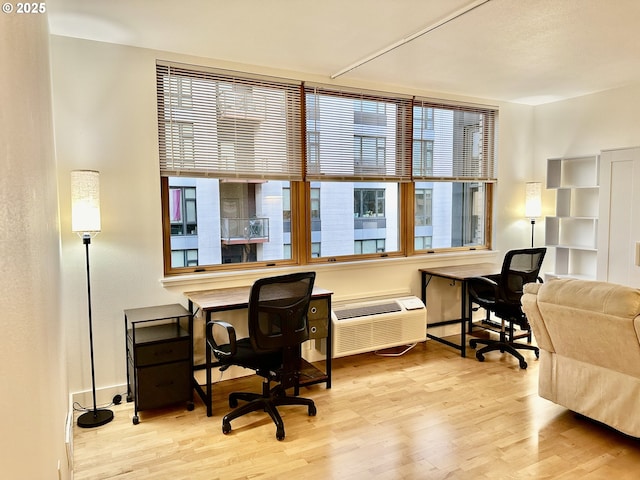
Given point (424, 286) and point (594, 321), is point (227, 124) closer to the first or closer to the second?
point (424, 286)

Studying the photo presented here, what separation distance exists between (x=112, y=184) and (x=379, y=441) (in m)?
2.57

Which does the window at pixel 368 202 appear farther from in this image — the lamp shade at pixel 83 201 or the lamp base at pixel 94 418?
the lamp base at pixel 94 418

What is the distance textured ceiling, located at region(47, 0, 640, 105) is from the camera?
2.70 m

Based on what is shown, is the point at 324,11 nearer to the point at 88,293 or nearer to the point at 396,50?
the point at 396,50

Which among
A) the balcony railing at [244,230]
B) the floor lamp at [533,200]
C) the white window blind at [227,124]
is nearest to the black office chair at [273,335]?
the balcony railing at [244,230]

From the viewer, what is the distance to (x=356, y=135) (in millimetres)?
4402

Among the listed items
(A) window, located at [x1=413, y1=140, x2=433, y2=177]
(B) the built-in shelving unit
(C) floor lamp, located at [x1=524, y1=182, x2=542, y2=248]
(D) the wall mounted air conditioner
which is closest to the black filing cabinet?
(D) the wall mounted air conditioner

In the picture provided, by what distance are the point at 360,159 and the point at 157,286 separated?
221cm

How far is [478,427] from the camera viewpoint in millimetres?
2961

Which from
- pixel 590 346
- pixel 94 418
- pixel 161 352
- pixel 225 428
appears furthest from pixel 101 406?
pixel 590 346

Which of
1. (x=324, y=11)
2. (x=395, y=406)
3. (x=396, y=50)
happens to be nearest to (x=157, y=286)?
(x=395, y=406)

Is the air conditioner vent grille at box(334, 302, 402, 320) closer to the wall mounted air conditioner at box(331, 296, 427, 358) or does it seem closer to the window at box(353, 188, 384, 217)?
the wall mounted air conditioner at box(331, 296, 427, 358)

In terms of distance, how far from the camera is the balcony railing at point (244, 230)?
390 cm

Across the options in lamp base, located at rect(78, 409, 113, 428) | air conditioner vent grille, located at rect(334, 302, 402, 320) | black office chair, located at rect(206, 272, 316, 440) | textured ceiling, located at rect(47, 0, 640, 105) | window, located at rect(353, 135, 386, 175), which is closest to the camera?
textured ceiling, located at rect(47, 0, 640, 105)
